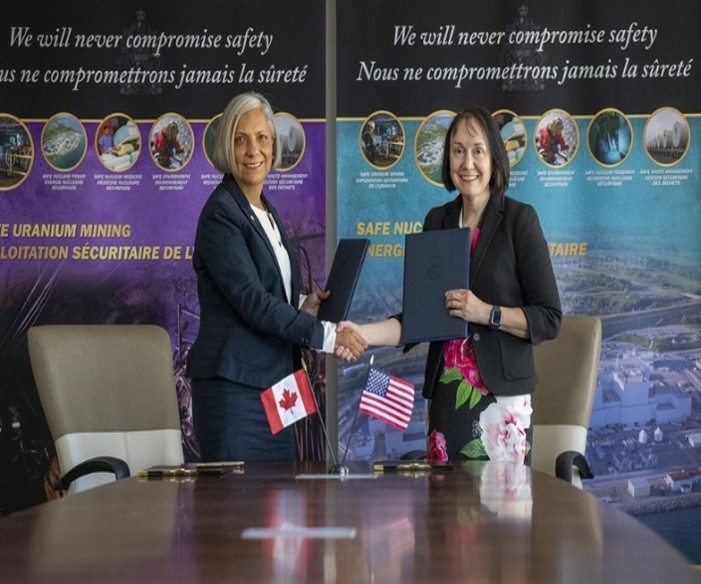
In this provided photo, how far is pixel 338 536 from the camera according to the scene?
1.66 meters

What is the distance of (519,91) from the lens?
17.4 feet

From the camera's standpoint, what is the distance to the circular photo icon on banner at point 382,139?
527 cm

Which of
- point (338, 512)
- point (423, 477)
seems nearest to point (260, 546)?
point (338, 512)

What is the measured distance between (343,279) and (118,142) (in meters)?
2.04

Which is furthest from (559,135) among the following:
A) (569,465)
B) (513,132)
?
(569,465)

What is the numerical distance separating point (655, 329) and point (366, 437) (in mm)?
1406

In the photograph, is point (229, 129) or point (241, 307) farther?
point (229, 129)

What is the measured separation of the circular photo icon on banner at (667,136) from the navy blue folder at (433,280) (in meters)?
2.19

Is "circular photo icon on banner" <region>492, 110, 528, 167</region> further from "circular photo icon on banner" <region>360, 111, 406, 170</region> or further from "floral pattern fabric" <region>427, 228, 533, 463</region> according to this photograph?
"floral pattern fabric" <region>427, 228, 533, 463</region>

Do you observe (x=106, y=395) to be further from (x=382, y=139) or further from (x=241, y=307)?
(x=382, y=139)

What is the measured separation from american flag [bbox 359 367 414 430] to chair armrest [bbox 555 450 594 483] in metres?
0.63

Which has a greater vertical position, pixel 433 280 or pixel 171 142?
pixel 171 142

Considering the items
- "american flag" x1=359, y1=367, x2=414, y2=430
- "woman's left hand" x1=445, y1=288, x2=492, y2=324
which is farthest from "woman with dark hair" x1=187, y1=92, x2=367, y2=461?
"woman's left hand" x1=445, y1=288, x2=492, y2=324

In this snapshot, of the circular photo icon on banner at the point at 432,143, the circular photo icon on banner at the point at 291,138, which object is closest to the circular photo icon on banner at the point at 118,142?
the circular photo icon on banner at the point at 291,138
